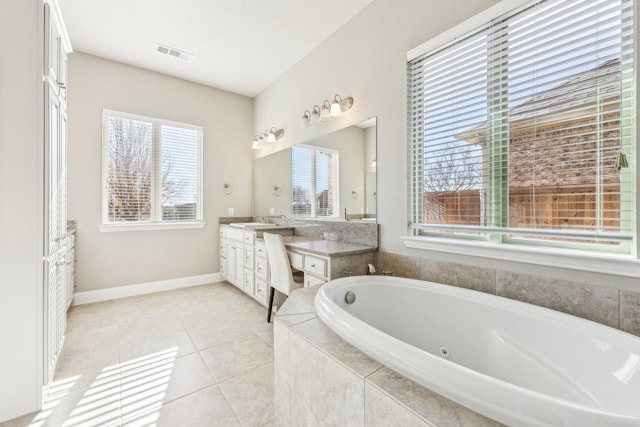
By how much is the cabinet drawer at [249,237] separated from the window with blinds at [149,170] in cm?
106

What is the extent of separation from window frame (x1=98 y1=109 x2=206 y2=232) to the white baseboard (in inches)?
27.2

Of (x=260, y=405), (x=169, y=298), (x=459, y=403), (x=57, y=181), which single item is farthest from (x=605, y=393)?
(x=169, y=298)

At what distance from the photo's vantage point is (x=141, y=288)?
11.3ft

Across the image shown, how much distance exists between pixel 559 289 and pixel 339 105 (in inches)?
81.1

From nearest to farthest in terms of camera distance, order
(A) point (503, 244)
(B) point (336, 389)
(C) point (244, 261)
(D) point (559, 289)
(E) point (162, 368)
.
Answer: (B) point (336, 389) < (D) point (559, 289) < (A) point (503, 244) < (E) point (162, 368) < (C) point (244, 261)

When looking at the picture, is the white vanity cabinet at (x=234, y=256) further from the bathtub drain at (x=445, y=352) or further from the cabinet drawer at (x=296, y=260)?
the bathtub drain at (x=445, y=352)

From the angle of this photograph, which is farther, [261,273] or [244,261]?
[244,261]

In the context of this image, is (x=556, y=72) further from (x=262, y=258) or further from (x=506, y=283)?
(x=262, y=258)

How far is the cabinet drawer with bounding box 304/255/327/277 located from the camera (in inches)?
81.9

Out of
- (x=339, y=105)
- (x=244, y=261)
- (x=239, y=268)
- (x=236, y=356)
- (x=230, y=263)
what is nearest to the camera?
(x=236, y=356)

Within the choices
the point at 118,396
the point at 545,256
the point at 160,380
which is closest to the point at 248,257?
the point at 160,380

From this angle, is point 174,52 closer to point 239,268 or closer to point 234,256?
point 234,256

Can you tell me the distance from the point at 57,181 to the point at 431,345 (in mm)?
2609

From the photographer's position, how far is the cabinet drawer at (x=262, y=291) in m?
2.85
